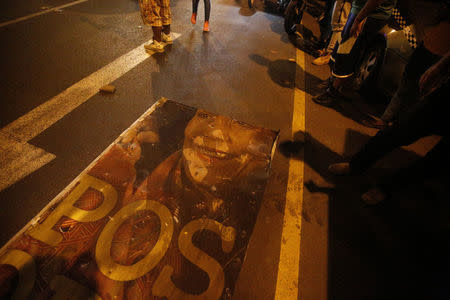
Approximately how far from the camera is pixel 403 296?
4.82 ft

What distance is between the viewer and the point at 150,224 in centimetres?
146

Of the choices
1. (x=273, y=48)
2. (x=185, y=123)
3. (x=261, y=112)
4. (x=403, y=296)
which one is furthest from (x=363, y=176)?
(x=273, y=48)

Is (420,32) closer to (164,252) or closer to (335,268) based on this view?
(335,268)

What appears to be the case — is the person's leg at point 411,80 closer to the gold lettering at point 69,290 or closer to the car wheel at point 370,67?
the car wheel at point 370,67

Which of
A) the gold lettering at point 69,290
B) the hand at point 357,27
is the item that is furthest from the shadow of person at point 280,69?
the gold lettering at point 69,290

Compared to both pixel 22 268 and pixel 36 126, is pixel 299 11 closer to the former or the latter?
pixel 36 126

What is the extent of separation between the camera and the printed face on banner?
1213 millimetres

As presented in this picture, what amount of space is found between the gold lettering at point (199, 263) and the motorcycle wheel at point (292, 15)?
178 inches

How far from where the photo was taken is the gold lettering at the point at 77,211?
1332 millimetres

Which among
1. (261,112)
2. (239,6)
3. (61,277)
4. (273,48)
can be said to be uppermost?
(239,6)

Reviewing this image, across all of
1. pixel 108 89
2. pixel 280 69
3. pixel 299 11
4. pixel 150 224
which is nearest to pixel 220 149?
pixel 150 224

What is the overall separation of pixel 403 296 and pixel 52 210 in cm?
241

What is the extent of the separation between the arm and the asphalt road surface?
0.96 m

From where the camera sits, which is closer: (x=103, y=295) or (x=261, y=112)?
(x=103, y=295)
